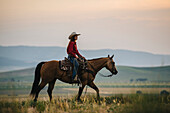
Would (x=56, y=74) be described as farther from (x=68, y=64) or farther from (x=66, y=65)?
(x=68, y=64)

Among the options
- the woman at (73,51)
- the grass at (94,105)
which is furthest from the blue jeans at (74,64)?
the grass at (94,105)

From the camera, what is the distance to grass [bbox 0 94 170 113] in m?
11.4

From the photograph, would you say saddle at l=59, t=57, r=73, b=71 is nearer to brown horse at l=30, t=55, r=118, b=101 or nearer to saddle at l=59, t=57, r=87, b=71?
saddle at l=59, t=57, r=87, b=71

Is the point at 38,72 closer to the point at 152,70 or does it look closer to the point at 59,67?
the point at 59,67

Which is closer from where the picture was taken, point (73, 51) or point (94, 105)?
point (94, 105)

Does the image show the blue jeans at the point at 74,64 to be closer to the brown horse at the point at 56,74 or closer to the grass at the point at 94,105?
the brown horse at the point at 56,74

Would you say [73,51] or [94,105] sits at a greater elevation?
[73,51]

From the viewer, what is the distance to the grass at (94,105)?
37.3ft

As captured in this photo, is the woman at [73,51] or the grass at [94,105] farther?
the woman at [73,51]

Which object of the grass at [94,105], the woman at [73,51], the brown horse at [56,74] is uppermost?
the woman at [73,51]

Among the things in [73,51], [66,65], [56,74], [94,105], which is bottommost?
[94,105]

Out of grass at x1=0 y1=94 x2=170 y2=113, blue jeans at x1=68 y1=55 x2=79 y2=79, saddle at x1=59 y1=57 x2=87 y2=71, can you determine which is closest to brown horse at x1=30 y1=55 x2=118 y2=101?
saddle at x1=59 y1=57 x2=87 y2=71

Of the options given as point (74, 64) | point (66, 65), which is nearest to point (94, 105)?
point (74, 64)

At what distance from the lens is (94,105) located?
13289 mm
